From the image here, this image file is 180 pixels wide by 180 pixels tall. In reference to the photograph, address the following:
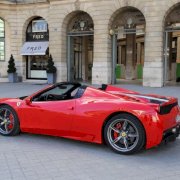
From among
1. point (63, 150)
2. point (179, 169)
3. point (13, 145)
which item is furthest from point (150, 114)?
point (13, 145)

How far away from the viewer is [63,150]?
562cm

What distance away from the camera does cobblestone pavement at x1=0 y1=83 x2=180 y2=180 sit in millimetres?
4363

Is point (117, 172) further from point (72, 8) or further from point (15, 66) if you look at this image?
point (15, 66)

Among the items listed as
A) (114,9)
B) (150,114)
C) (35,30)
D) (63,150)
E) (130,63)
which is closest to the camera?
(150,114)

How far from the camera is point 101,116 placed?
5473 millimetres

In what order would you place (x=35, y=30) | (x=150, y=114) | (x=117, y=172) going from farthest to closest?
(x=35, y=30)
(x=150, y=114)
(x=117, y=172)

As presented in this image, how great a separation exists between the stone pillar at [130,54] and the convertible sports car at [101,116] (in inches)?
834

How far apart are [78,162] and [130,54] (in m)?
23.0

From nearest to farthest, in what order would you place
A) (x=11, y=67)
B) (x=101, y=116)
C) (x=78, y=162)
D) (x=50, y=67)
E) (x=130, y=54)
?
(x=78, y=162) < (x=101, y=116) < (x=50, y=67) < (x=11, y=67) < (x=130, y=54)

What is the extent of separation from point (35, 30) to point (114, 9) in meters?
6.71

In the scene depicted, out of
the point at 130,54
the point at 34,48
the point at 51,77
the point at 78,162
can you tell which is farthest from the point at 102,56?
the point at 78,162

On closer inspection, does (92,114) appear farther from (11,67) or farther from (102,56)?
(11,67)

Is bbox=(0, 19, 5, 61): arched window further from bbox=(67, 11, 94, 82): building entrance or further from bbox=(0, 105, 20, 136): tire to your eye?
bbox=(0, 105, 20, 136): tire

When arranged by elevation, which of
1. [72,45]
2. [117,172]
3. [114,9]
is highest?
[114,9]
